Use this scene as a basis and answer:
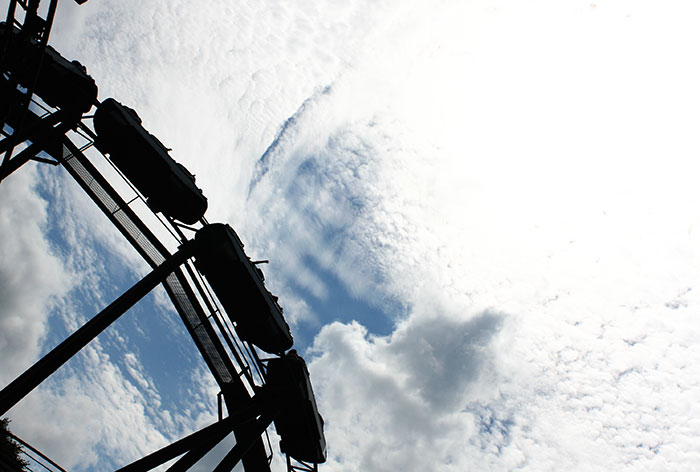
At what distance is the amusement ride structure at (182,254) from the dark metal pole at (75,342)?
0.02m

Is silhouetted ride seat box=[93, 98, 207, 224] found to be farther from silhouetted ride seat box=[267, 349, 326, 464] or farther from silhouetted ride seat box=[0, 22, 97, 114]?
silhouetted ride seat box=[267, 349, 326, 464]

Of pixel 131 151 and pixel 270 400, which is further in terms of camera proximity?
pixel 270 400

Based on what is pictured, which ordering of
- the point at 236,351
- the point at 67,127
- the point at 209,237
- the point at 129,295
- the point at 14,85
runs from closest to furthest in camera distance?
the point at 14,85 < the point at 129,295 < the point at 67,127 < the point at 209,237 < the point at 236,351

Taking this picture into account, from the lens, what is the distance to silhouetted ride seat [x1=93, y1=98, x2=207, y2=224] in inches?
283

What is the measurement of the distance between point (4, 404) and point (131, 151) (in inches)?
176

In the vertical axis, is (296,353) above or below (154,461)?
above

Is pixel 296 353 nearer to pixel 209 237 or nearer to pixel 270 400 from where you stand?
pixel 270 400

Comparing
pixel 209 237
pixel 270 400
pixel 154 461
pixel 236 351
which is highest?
pixel 209 237

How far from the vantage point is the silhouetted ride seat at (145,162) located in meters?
7.20

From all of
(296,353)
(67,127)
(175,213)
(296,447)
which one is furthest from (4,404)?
(296,447)

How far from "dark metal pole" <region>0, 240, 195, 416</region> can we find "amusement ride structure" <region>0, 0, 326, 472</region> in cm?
2

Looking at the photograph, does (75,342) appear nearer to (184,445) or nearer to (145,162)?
(184,445)

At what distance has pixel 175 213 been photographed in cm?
778

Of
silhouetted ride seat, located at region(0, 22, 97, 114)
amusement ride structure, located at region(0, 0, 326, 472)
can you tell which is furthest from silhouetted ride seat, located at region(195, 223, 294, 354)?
silhouetted ride seat, located at region(0, 22, 97, 114)
